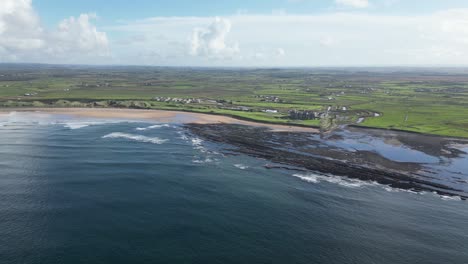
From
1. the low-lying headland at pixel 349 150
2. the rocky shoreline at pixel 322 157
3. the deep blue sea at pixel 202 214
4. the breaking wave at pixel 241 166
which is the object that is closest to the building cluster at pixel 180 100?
the low-lying headland at pixel 349 150

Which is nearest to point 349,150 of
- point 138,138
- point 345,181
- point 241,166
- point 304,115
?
Result: point 345,181

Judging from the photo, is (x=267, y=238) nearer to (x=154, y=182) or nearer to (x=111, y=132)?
(x=154, y=182)

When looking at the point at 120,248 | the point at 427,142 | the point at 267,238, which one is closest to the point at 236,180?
the point at 267,238

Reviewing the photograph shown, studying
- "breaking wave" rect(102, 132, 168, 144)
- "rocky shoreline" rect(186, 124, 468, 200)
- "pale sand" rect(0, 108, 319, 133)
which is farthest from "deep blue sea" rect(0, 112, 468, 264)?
"pale sand" rect(0, 108, 319, 133)

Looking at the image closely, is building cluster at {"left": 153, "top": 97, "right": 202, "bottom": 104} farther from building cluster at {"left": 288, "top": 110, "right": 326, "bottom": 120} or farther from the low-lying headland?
building cluster at {"left": 288, "top": 110, "right": 326, "bottom": 120}

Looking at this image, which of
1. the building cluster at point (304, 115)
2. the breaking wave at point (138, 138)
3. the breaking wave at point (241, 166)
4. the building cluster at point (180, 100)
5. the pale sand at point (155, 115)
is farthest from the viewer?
the building cluster at point (180, 100)

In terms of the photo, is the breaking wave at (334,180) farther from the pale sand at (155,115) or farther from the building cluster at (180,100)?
the building cluster at (180,100)
